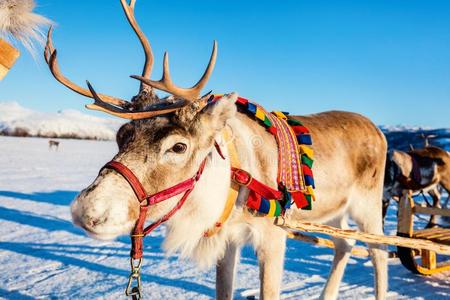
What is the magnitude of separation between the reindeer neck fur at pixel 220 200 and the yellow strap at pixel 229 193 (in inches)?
1.6

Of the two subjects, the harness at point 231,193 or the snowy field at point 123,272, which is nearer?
the harness at point 231,193

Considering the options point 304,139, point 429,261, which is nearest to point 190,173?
point 304,139

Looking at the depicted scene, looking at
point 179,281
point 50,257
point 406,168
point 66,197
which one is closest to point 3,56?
point 179,281

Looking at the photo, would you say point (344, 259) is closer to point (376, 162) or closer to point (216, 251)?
point (376, 162)

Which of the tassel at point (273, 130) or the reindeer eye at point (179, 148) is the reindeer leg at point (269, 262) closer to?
the tassel at point (273, 130)

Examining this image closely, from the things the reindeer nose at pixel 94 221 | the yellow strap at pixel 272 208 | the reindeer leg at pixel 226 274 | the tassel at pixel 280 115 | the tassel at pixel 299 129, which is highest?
the tassel at pixel 280 115

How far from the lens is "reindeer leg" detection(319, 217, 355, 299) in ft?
13.0

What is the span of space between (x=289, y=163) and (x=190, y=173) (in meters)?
0.97

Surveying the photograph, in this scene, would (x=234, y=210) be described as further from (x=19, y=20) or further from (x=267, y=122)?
(x=19, y=20)

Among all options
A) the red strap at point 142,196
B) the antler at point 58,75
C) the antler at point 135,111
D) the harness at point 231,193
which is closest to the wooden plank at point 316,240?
the harness at point 231,193

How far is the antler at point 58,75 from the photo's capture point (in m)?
2.17

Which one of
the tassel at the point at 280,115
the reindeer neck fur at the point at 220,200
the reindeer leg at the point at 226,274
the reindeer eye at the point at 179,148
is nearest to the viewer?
the reindeer eye at the point at 179,148

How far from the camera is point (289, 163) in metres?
2.90

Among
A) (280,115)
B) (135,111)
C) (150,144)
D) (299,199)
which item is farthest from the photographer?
(280,115)
